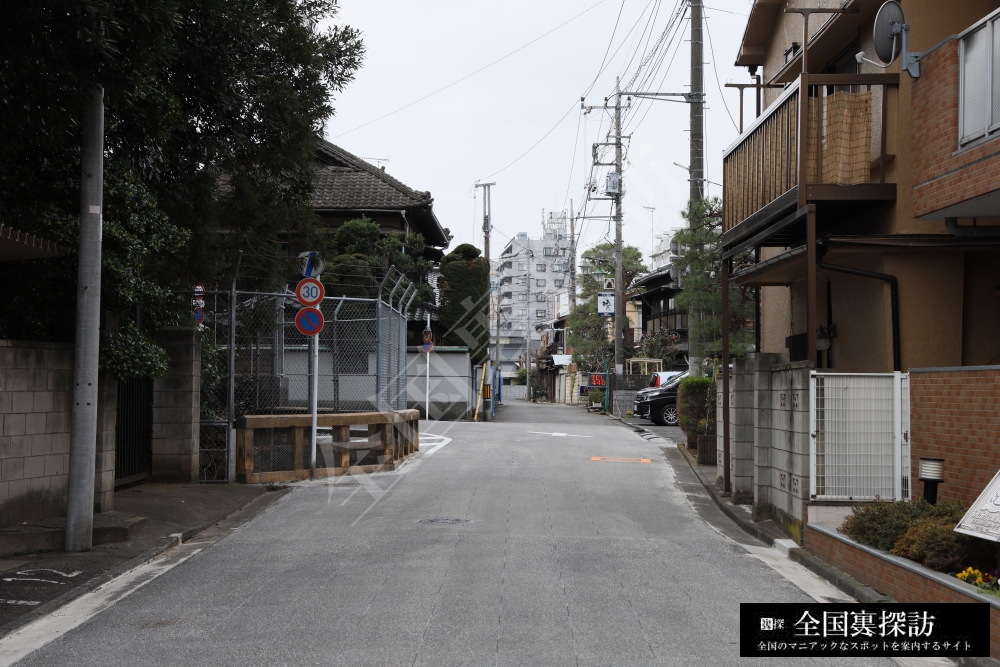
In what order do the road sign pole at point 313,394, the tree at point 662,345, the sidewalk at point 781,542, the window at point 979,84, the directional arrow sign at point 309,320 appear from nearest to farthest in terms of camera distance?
the sidewalk at point 781,542, the window at point 979,84, the directional arrow sign at point 309,320, the road sign pole at point 313,394, the tree at point 662,345

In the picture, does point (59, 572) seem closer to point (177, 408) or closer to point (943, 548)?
point (177, 408)

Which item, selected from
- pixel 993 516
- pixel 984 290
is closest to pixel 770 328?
pixel 984 290

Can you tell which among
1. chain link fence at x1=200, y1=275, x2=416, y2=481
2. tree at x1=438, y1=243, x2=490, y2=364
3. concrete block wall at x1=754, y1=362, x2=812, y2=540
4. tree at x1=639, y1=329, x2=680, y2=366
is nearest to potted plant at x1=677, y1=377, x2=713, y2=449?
chain link fence at x1=200, y1=275, x2=416, y2=481

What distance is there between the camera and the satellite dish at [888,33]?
32.4 feet

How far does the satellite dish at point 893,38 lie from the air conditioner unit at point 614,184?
27442 millimetres

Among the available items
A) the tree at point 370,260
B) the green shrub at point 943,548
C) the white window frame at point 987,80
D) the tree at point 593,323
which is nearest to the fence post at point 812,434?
the green shrub at point 943,548

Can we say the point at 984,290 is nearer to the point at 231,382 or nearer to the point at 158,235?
the point at 158,235

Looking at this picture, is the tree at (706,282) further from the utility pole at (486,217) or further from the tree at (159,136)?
the utility pole at (486,217)

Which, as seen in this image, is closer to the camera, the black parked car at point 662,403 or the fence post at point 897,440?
the fence post at point 897,440

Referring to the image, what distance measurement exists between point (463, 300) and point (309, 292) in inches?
847

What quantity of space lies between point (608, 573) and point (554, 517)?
3.39 meters

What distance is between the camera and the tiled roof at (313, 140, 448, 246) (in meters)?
34.2

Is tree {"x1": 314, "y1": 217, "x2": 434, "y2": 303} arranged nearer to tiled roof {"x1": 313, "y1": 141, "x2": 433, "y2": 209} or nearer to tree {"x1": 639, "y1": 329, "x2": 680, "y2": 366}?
tiled roof {"x1": 313, "y1": 141, "x2": 433, "y2": 209}

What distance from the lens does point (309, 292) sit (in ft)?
49.3
